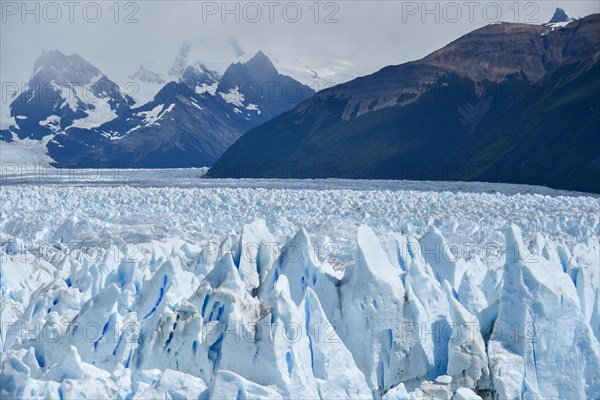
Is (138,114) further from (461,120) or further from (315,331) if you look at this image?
(315,331)

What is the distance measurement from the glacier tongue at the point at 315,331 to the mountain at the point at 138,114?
130m

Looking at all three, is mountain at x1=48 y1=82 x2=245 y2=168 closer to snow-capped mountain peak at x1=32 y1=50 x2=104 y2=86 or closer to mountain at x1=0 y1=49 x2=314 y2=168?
mountain at x1=0 y1=49 x2=314 y2=168

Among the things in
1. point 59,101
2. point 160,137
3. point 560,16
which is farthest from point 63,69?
point 560,16

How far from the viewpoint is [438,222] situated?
24328 millimetres

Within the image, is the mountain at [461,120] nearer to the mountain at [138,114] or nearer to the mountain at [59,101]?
the mountain at [138,114]

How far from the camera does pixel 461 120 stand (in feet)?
262

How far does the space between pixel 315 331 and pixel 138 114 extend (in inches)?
6195

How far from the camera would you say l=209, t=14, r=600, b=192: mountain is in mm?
56969

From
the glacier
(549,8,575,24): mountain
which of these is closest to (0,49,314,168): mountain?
(549,8,575,24): mountain

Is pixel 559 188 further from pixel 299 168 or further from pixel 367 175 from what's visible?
pixel 299 168

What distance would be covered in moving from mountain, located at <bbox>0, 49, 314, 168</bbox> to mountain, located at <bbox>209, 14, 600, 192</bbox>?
48.9 meters

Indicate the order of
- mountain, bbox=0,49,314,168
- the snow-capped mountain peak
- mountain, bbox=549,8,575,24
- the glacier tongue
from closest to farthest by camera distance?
the glacier tongue < mountain, bbox=549,8,575,24 < mountain, bbox=0,49,314,168 < the snow-capped mountain peak

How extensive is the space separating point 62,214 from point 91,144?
130 m

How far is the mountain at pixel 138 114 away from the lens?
14675cm
